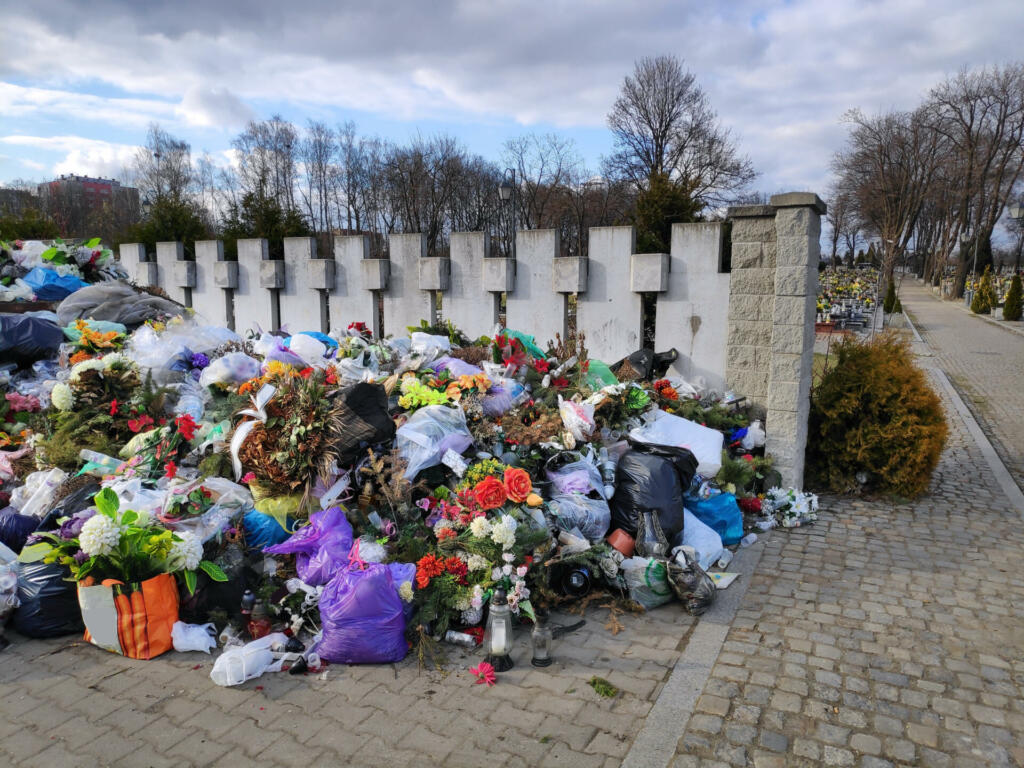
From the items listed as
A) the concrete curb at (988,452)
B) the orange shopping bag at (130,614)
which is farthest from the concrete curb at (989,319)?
the orange shopping bag at (130,614)

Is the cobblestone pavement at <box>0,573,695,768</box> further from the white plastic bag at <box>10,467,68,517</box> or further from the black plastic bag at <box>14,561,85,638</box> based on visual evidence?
the white plastic bag at <box>10,467,68,517</box>

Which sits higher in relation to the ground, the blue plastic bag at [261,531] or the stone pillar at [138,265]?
the stone pillar at [138,265]

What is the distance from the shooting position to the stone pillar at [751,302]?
242 inches

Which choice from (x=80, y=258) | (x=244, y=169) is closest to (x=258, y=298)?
(x=80, y=258)

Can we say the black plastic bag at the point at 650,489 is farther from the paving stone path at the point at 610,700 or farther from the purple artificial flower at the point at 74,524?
the purple artificial flower at the point at 74,524

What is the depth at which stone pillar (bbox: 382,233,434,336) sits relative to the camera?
8.39m

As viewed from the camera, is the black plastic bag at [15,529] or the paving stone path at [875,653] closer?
the paving stone path at [875,653]

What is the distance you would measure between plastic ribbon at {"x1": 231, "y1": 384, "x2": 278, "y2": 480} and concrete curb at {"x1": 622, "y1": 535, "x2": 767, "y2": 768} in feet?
10.2

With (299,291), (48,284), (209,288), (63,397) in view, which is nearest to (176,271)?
(209,288)

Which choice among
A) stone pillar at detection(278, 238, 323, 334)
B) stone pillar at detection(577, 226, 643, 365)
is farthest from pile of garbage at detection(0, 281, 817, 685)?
stone pillar at detection(278, 238, 323, 334)

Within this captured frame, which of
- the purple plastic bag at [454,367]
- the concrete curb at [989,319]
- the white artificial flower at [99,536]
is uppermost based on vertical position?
the purple plastic bag at [454,367]

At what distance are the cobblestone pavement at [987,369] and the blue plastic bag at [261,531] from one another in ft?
23.9

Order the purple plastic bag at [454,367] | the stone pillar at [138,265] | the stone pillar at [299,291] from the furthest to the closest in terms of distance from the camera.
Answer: the stone pillar at [138,265] < the stone pillar at [299,291] < the purple plastic bag at [454,367]

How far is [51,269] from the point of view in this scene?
907 cm
